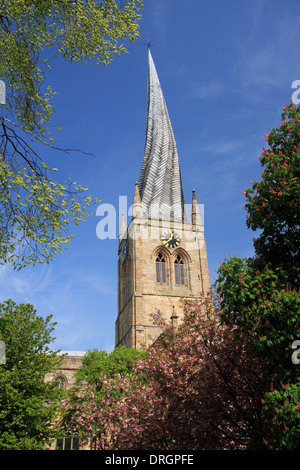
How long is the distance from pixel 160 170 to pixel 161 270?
15.4 metres

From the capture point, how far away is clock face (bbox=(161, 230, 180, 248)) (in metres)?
45.7

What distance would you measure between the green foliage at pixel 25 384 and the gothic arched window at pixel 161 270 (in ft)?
75.0

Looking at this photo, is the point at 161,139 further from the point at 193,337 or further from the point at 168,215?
the point at 193,337

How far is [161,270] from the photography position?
146 feet

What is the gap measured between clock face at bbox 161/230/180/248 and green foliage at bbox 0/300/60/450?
2536cm

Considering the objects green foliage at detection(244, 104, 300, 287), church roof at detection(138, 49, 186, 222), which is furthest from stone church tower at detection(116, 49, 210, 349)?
green foliage at detection(244, 104, 300, 287)

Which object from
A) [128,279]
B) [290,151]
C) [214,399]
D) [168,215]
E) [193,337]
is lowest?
[214,399]

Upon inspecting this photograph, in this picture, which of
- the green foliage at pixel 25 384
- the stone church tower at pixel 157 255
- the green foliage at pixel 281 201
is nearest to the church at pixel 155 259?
the stone church tower at pixel 157 255

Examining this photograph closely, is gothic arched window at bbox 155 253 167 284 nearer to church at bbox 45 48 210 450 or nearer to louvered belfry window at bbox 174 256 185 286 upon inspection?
church at bbox 45 48 210 450

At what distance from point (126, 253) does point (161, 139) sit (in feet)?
61.0

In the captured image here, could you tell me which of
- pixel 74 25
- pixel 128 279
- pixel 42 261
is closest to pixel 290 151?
pixel 74 25

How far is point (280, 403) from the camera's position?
8.65m

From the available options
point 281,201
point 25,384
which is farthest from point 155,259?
point 281,201

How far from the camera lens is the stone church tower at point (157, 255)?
41.2 meters
